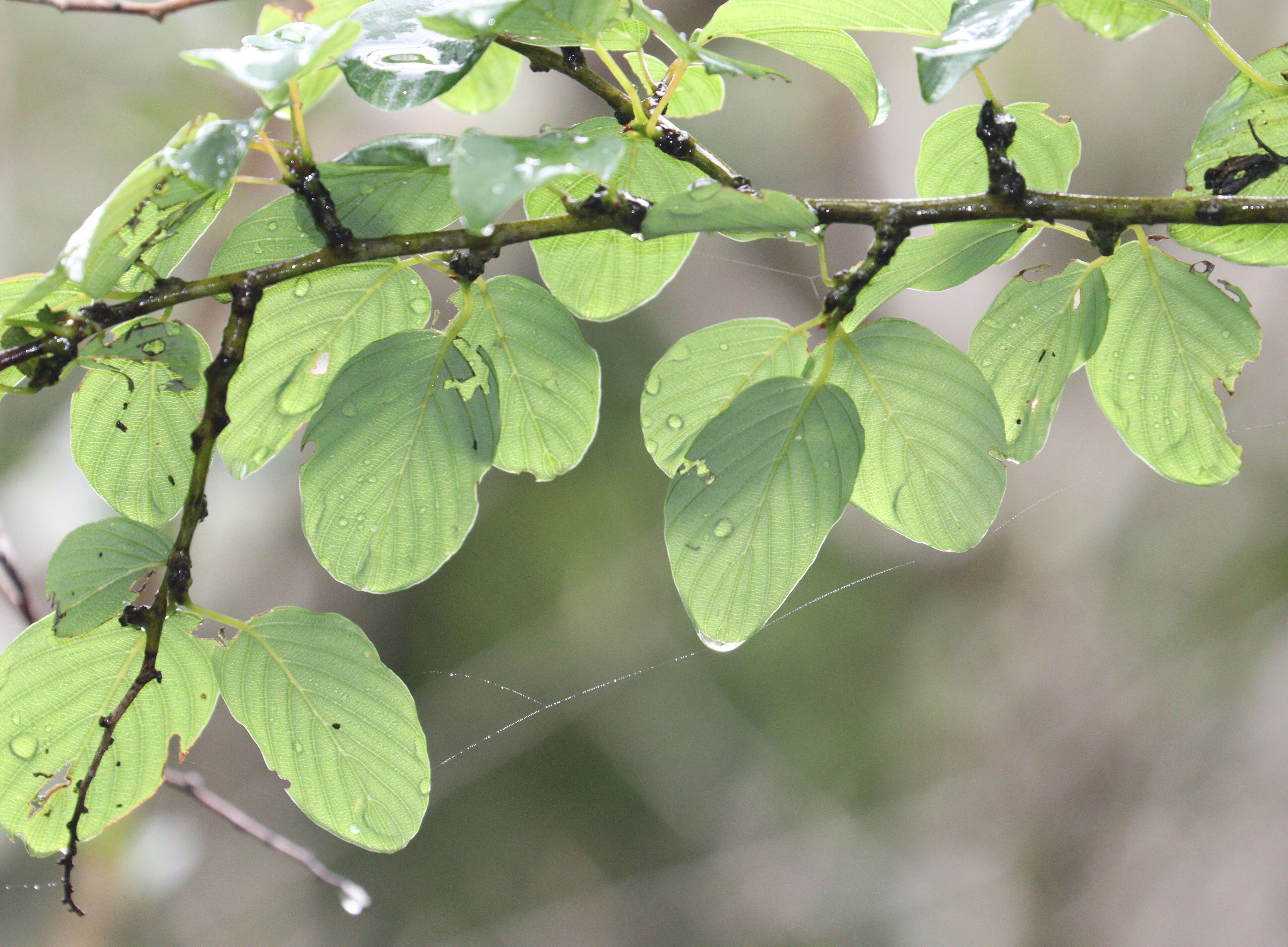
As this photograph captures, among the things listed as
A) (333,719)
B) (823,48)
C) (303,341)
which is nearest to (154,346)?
(303,341)

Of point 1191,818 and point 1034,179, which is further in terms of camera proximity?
point 1191,818

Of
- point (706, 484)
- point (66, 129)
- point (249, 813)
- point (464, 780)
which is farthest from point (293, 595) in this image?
point (706, 484)

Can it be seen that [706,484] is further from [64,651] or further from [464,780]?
[464,780]

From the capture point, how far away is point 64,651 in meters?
0.32

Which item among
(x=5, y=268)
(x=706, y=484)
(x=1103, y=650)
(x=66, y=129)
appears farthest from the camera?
(x=1103, y=650)

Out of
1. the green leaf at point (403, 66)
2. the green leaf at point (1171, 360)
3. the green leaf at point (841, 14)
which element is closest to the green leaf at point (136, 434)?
the green leaf at point (403, 66)

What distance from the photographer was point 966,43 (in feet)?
0.75

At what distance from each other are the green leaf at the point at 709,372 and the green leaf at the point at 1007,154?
7 centimetres

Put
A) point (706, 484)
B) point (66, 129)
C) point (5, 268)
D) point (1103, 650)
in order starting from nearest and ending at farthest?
point (706, 484) → point (5, 268) → point (66, 129) → point (1103, 650)

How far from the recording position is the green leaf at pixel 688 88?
0.34 m

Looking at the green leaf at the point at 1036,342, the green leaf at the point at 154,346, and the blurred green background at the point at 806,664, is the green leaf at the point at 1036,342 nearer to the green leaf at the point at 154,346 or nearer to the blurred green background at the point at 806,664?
the green leaf at the point at 154,346

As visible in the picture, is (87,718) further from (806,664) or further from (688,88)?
(806,664)

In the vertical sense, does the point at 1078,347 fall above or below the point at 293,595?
above

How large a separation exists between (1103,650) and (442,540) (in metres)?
1.71
